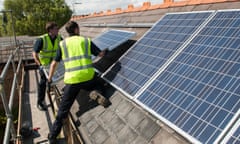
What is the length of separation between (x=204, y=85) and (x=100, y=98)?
2.10m

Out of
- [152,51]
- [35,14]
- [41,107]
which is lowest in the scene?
[41,107]

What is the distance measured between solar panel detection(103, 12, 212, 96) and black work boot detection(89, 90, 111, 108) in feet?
1.11

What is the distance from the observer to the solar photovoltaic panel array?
2.82 meters

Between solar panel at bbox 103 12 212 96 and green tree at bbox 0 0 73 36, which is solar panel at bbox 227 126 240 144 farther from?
green tree at bbox 0 0 73 36

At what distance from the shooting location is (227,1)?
5.22 meters

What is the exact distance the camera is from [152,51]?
4844 millimetres

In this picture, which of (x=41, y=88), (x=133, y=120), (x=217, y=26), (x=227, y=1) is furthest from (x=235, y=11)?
(x=41, y=88)

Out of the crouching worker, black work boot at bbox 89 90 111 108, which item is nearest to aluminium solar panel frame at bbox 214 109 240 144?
black work boot at bbox 89 90 111 108

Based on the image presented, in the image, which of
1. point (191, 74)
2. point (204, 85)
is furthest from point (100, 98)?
point (204, 85)

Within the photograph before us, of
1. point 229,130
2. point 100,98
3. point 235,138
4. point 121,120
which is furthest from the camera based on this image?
point 100,98

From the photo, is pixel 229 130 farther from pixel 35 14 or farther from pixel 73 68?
pixel 35 14

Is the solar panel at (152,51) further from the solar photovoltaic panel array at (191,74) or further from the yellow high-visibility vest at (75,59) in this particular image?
the yellow high-visibility vest at (75,59)

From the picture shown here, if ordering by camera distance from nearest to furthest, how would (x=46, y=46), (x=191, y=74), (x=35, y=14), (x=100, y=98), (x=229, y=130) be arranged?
(x=229, y=130) < (x=191, y=74) < (x=100, y=98) < (x=46, y=46) < (x=35, y=14)

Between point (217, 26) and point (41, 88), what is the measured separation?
5.69m
